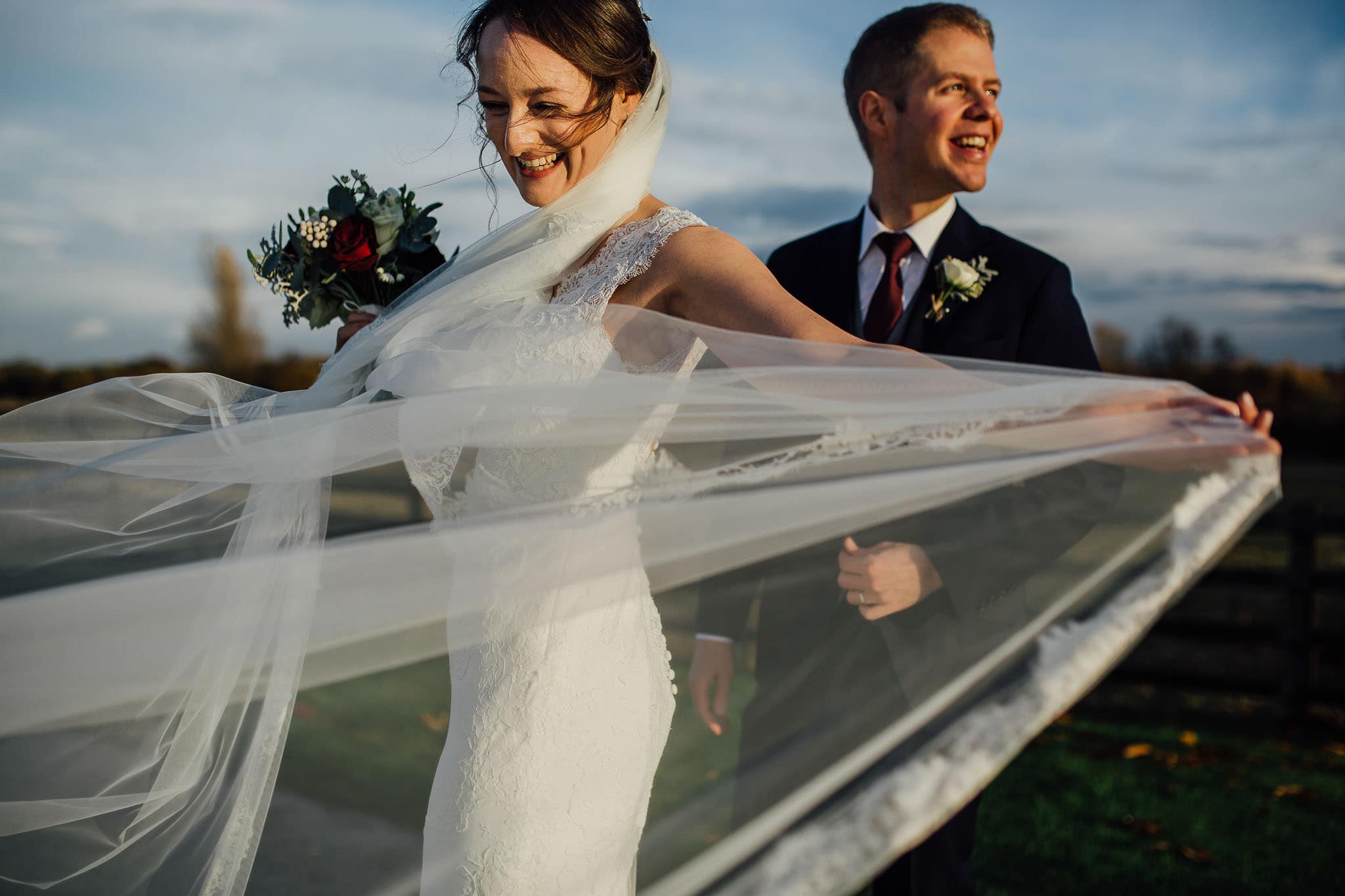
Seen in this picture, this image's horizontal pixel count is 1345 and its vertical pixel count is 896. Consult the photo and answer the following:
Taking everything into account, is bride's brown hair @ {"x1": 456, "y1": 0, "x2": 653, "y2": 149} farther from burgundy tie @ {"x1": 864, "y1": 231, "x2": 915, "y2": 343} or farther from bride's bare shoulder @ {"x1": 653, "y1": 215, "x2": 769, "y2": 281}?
burgundy tie @ {"x1": 864, "y1": 231, "x2": 915, "y2": 343}

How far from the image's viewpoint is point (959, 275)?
2750mm

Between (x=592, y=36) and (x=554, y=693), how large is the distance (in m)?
1.40

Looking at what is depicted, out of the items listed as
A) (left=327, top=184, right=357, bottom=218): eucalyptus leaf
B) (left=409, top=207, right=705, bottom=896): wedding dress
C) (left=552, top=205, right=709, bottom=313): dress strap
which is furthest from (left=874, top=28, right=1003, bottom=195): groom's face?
(left=327, top=184, right=357, bottom=218): eucalyptus leaf

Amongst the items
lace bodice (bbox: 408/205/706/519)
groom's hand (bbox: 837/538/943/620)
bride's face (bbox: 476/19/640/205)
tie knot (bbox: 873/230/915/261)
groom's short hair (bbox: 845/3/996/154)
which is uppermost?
groom's short hair (bbox: 845/3/996/154)

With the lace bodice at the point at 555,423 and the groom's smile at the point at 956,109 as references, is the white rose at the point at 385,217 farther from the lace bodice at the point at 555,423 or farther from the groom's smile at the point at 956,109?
the groom's smile at the point at 956,109

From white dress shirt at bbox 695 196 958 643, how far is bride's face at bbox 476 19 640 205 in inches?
40.2

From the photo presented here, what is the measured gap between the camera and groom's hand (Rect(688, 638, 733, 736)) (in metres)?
2.15

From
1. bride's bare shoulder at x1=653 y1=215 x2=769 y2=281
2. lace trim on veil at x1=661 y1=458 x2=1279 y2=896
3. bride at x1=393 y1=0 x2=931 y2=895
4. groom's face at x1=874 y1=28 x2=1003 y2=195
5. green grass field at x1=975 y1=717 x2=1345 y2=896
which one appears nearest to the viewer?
lace trim on veil at x1=661 y1=458 x2=1279 y2=896

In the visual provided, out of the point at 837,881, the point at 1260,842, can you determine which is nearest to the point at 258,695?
the point at 837,881

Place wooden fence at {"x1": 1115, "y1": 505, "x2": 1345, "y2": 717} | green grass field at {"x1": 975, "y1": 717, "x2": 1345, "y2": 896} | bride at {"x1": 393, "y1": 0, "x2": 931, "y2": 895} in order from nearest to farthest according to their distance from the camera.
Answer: bride at {"x1": 393, "y1": 0, "x2": 931, "y2": 895}
green grass field at {"x1": 975, "y1": 717, "x2": 1345, "y2": 896}
wooden fence at {"x1": 1115, "y1": 505, "x2": 1345, "y2": 717}

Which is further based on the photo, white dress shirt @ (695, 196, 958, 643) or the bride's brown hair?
white dress shirt @ (695, 196, 958, 643)

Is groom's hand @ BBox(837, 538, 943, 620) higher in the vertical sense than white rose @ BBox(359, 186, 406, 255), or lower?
lower

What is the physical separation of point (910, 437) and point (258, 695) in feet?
4.46

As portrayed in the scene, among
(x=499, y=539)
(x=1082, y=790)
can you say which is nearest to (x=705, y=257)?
(x=499, y=539)
